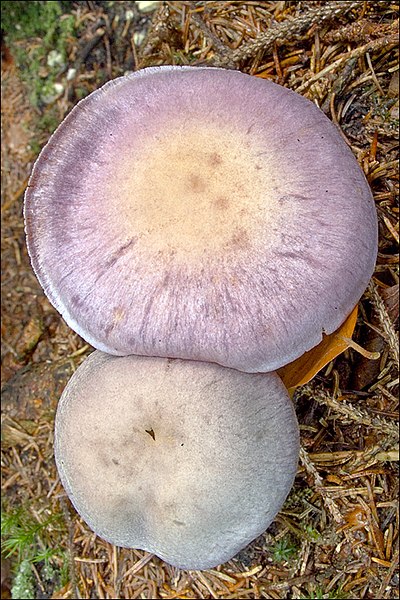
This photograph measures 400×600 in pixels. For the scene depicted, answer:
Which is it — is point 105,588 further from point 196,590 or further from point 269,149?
point 269,149

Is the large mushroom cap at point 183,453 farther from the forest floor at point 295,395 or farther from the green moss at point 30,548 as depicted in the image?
the green moss at point 30,548

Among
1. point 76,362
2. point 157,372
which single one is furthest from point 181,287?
point 76,362

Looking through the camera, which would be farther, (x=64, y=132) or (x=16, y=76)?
(x=16, y=76)

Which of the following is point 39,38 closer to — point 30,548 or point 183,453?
point 183,453

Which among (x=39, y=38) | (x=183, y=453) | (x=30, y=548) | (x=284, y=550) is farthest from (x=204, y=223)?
(x=30, y=548)

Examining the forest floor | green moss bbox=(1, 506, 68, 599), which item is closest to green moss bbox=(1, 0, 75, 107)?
the forest floor

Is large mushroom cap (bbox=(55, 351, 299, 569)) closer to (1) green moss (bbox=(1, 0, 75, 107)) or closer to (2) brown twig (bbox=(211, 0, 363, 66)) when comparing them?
(2) brown twig (bbox=(211, 0, 363, 66))
